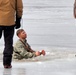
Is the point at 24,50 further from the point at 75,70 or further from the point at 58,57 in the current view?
the point at 75,70

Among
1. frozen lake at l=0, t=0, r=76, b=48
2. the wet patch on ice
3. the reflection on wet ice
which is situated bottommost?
frozen lake at l=0, t=0, r=76, b=48

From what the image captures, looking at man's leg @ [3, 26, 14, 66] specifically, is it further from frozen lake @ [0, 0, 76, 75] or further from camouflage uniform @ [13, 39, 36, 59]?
camouflage uniform @ [13, 39, 36, 59]

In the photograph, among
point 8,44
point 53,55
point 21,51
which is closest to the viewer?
point 8,44

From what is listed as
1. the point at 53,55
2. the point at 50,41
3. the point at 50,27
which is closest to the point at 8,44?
the point at 53,55

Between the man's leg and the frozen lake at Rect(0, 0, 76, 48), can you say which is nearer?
the man's leg

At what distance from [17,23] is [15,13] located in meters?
0.19

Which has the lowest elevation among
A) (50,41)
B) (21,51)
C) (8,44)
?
(50,41)

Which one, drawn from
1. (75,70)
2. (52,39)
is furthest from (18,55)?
(52,39)

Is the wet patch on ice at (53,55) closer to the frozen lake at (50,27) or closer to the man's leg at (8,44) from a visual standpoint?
the man's leg at (8,44)

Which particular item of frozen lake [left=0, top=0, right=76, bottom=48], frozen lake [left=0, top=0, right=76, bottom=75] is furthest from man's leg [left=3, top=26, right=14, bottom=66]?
frozen lake [left=0, top=0, right=76, bottom=48]

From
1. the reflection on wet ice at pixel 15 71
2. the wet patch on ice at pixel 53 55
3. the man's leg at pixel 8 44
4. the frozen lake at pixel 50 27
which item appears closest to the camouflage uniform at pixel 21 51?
the wet patch on ice at pixel 53 55

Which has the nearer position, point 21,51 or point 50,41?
point 21,51

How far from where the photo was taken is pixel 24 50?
993 centimetres

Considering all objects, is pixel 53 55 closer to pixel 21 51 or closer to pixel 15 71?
pixel 21 51
